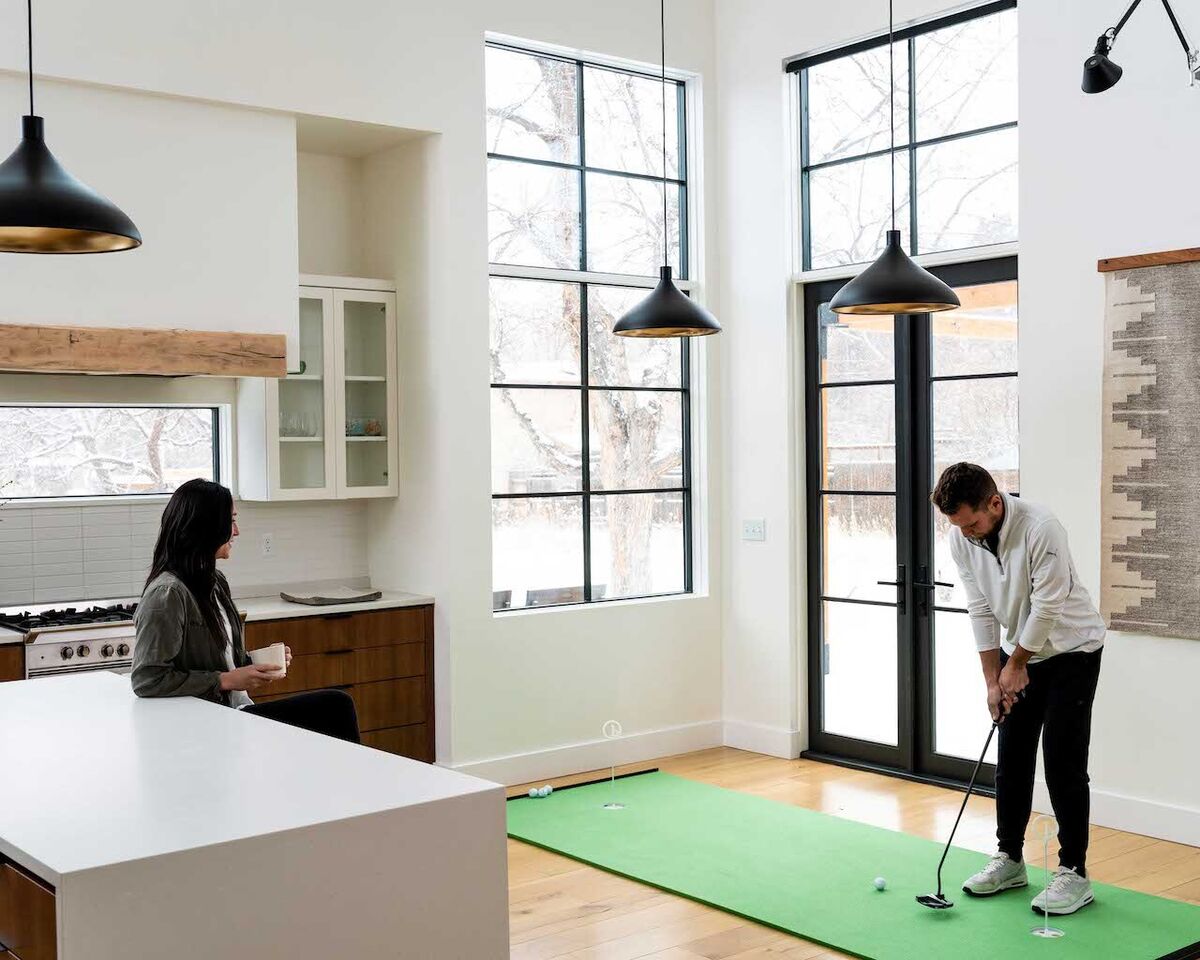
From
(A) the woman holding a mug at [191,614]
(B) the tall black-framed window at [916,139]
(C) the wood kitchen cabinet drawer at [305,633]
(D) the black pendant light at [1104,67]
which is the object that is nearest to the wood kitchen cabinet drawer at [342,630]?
(C) the wood kitchen cabinet drawer at [305,633]

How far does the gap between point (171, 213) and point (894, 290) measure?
9.16 ft

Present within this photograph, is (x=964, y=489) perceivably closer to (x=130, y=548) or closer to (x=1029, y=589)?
(x=1029, y=589)

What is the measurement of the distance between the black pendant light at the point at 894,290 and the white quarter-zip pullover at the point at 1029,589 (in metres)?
0.70

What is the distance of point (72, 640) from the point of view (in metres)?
4.96

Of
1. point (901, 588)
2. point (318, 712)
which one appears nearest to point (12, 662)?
point (318, 712)

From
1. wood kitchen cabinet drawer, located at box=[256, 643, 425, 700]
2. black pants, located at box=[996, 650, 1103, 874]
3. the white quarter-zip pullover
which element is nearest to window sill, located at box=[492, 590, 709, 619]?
wood kitchen cabinet drawer, located at box=[256, 643, 425, 700]

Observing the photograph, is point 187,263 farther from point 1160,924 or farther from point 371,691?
point 1160,924

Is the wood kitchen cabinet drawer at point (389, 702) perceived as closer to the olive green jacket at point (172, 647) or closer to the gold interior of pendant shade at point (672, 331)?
the gold interior of pendant shade at point (672, 331)

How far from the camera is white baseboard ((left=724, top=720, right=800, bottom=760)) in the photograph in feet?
21.8

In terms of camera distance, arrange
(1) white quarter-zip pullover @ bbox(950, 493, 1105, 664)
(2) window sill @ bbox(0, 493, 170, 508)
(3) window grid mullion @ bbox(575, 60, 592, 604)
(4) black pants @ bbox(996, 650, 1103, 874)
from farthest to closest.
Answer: (3) window grid mullion @ bbox(575, 60, 592, 604) < (2) window sill @ bbox(0, 493, 170, 508) < (4) black pants @ bbox(996, 650, 1103, 874) < (1) white quarter-zip pullover @ bbox(950, 493, 1105, 664)

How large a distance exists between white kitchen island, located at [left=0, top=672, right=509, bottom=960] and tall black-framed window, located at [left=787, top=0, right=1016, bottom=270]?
4045 millimetres

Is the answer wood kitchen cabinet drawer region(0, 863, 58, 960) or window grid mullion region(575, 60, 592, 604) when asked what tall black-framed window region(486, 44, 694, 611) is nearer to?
window grid mullion region(575, 60, 592, 604)

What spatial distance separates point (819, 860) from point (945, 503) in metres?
1.51

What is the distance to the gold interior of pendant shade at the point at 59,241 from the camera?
129 inches
